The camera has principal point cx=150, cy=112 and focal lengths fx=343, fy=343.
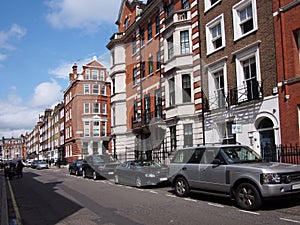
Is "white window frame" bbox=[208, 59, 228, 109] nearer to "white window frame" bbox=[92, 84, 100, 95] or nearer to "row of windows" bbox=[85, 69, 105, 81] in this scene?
"white window frame" bbox=[92, 84, 100, 95]

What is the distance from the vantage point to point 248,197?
9703mm

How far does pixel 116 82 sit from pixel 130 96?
101 inches

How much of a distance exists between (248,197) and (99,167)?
49.5 feet

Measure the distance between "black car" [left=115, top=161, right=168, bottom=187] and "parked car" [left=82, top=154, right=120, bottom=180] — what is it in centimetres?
355

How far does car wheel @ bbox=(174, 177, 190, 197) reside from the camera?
12.5 metres

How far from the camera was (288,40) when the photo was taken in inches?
606

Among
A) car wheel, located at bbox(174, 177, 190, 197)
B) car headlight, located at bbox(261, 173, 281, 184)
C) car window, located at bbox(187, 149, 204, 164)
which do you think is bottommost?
car wheel, located at bbox(174, 177, 190, 197)

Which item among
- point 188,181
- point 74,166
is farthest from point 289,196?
point 74,166

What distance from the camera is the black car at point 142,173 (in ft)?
53.9

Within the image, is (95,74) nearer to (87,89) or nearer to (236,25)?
(87,89)

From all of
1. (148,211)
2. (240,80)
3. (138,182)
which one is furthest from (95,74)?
(148,211)

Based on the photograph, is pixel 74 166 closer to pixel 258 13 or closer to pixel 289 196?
pixel 258 13

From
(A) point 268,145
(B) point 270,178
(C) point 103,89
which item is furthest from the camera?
(C) point 103,89

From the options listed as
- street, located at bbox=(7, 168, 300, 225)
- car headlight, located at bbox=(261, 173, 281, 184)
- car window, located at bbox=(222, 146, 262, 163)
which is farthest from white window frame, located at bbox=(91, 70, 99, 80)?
car headlight, located at bbox=(261, 173, 281, 184)
